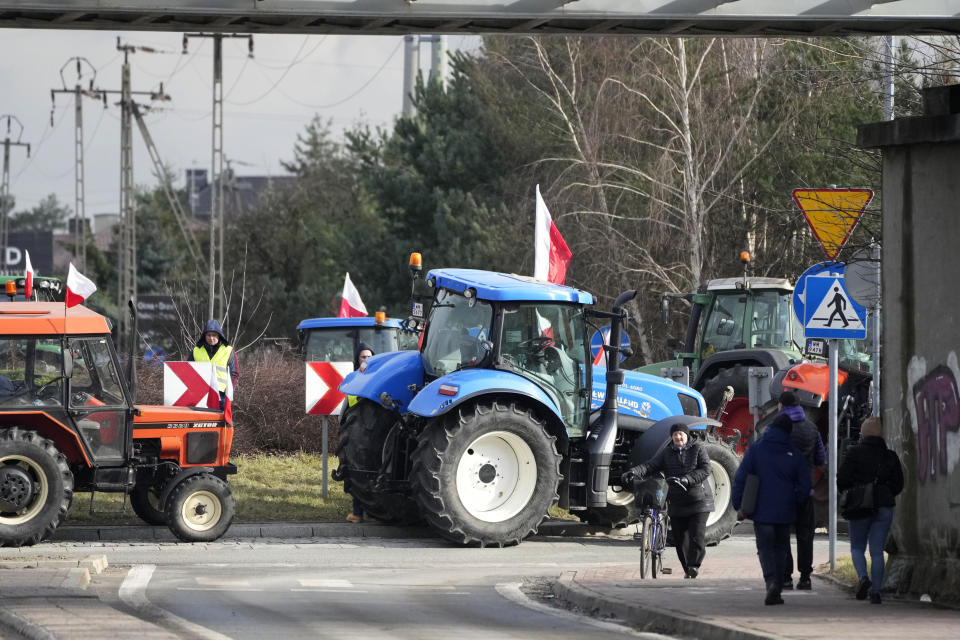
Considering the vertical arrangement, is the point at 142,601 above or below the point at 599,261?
below

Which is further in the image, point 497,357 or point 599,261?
point 599,261

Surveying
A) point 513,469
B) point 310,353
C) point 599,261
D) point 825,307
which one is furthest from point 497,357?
point 599,261

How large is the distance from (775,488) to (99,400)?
753 centimetres

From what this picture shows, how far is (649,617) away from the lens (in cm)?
1138

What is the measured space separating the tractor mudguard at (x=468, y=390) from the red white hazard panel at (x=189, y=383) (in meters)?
3.28

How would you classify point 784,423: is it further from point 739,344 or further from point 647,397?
point 739,344

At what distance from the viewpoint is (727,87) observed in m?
31.9

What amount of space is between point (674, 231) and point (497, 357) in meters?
16.0

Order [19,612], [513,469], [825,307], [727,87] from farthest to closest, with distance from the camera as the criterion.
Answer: [727,87] < [513,469] < [825,307] < [19,612]

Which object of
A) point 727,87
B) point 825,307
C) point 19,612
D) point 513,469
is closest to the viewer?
point 19,612

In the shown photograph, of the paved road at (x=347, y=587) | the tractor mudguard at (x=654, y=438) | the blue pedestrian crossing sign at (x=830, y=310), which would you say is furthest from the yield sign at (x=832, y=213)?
the paved road at (x=347, y=587)

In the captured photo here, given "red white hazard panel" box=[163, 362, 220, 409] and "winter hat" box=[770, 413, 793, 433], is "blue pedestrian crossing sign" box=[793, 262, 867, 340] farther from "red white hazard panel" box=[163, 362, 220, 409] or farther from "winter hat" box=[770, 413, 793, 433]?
"red white hazard panel" box=[163, 362, 220, 409]

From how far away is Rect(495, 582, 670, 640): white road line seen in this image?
11133mm

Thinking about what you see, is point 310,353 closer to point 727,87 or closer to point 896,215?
point 727,87
